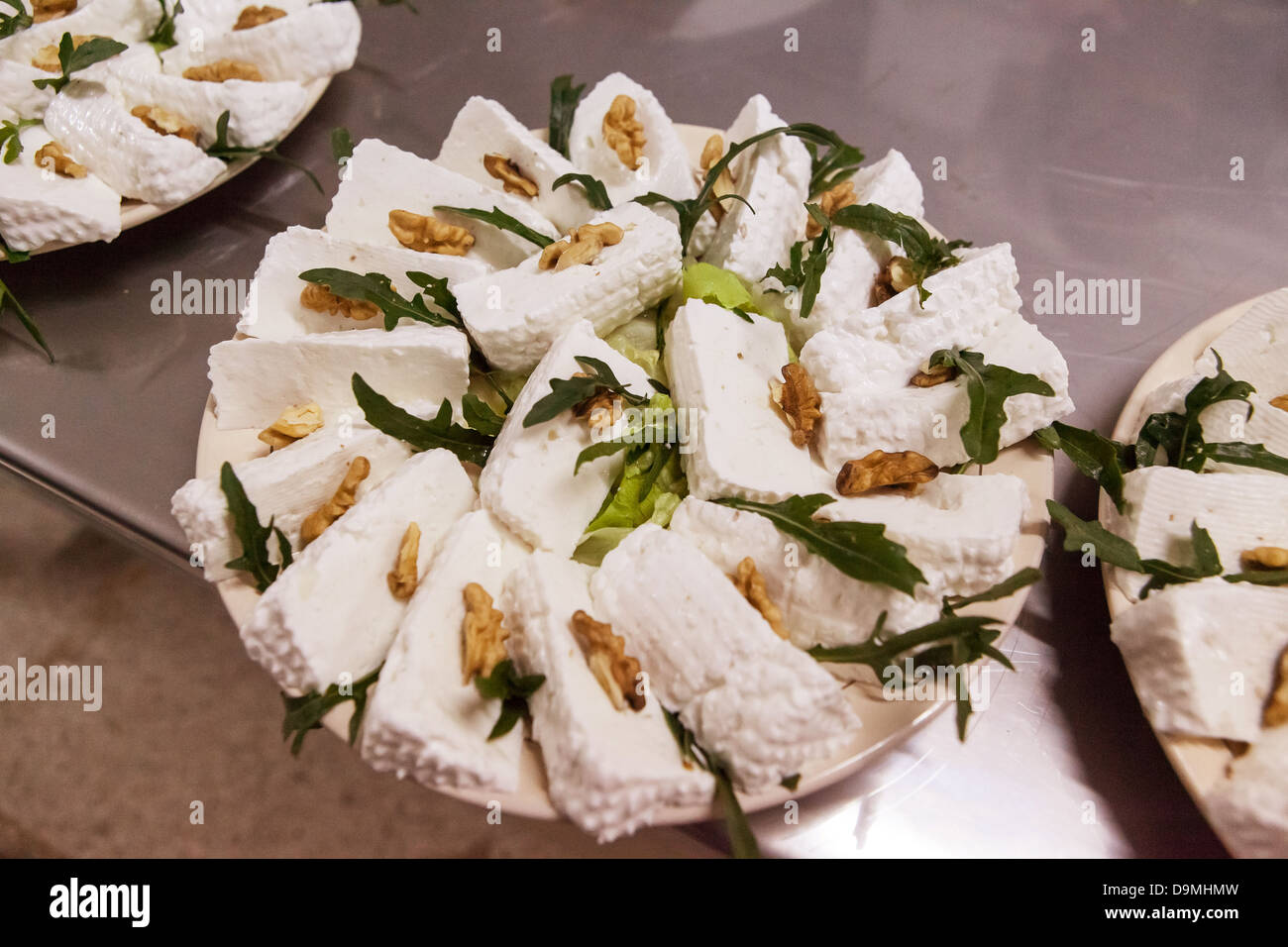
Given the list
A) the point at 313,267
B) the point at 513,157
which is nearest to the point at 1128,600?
the point at 513,157

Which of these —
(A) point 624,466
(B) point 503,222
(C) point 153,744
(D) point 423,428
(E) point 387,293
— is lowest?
(C) point 153,744

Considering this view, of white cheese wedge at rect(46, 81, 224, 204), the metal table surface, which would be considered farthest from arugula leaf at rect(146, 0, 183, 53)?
the metal table surface

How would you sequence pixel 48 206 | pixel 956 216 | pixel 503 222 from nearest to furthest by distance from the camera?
pixel 503 222, pixel 48 206, pixel 956 216

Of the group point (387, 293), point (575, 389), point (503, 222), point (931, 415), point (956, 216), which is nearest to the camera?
point (575, 389)

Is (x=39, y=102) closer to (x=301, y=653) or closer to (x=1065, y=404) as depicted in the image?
(x=301, y=653)

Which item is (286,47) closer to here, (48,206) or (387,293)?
(48,206)

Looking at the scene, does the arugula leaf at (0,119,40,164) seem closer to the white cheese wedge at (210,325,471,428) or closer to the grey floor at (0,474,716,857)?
the grey floor at (0,474,716,857)
